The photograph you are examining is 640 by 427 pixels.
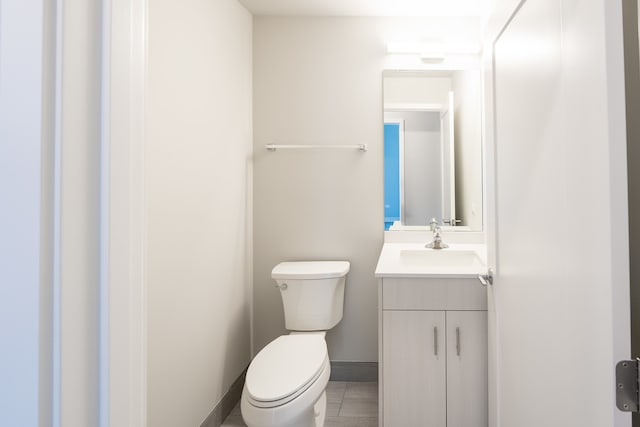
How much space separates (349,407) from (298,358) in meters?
0.78

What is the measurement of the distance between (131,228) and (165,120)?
1231 millimetres

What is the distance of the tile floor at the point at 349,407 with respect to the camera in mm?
2098

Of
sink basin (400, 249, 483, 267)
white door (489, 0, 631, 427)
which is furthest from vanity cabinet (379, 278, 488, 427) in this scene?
sink basin (400, 249, 483, 267)

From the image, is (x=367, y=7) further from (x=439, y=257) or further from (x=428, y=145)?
(x=439, y=257)

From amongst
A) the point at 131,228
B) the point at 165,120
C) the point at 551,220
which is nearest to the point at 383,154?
the point at 165,120

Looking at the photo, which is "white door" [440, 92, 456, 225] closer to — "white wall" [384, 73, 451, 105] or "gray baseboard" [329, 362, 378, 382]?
"white wall" [384, 73, 451, 105]

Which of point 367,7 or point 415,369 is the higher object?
point 367,7

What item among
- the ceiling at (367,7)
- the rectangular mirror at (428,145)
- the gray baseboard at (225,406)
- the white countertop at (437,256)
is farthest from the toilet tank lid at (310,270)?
the ceiling at (367,7)

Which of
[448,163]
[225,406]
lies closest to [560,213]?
[448,163]

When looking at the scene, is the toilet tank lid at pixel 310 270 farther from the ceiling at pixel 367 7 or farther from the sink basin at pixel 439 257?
the ceiling at pixel 367 7

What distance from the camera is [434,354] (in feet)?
5.69

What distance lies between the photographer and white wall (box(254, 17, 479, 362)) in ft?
8.35

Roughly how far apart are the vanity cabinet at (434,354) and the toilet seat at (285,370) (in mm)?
318

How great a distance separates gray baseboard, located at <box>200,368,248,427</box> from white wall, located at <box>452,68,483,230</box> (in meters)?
1.69
